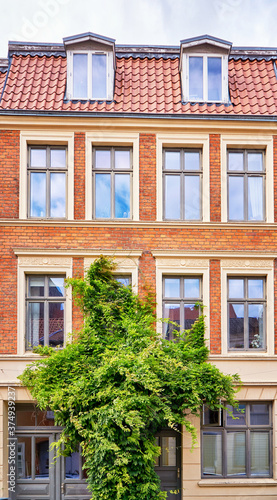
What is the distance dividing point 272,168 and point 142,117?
11.3ft

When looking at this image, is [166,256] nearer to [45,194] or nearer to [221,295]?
[221,295]

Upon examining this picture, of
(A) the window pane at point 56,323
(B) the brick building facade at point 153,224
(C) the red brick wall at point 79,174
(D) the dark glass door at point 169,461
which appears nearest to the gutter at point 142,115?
(B) the brick building facade at point 153,224

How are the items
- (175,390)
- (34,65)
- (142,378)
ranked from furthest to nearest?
(34,65)
(175,390)
(142,378)

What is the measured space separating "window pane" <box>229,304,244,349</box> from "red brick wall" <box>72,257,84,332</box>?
3600 mm

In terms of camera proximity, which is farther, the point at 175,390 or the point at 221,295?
the point at 221,295

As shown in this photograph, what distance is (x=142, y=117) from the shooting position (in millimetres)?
12938

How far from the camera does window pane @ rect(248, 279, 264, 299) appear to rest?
13031 mm

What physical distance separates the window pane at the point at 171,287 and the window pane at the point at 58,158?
3.84 metres

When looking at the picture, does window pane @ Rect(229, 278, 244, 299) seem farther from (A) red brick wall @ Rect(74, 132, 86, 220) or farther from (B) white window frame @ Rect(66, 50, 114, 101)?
(B) white window frame @ Rect(66, 50, 114, 101)

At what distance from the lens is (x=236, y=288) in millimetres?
13031

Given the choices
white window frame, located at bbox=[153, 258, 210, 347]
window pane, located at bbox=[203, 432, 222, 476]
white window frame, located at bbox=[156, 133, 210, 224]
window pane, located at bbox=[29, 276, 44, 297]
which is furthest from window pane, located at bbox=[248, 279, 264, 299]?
window pane, located at bbox=[29, 276, 44, 297]

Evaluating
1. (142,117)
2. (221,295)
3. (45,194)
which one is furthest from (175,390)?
(142,117)

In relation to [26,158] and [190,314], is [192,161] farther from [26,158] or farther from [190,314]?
[26,158]

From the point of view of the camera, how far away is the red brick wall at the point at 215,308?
12.6 meters
